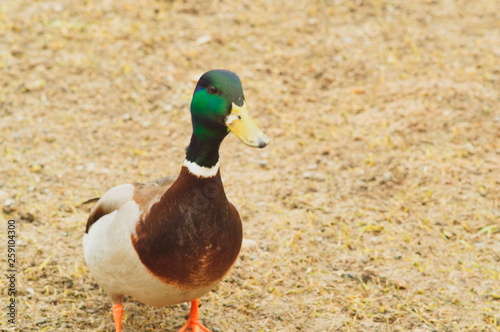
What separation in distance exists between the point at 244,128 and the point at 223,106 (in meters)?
0.13

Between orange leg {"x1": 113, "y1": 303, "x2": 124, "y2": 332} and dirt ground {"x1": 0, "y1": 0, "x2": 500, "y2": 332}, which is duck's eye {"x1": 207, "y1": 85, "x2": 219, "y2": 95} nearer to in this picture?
orange leg {"x1": 113, "y1": 303, "x2": 124, "y2": 332}

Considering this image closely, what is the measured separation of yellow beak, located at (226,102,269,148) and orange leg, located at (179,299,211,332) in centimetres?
112

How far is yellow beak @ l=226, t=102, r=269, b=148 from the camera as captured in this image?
2385 mm

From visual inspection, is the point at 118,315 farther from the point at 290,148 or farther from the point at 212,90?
the point at 290,148

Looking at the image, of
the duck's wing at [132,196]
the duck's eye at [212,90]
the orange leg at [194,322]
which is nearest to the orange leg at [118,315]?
the orange leg at [194,322]

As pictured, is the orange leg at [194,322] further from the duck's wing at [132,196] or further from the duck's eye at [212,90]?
the duck's eye at [212,90]

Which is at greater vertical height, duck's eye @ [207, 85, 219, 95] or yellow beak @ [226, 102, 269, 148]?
duck's eye @ [207, 85, 219, 95]

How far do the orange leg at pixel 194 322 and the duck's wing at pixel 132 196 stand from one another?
2.09 feet

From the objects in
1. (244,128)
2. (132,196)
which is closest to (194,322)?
(132,196)

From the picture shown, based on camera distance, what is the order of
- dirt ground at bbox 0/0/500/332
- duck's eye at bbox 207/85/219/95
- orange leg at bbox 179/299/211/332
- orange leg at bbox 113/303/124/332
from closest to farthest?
1. duck's eye at bbox 207/85/219/95
2. orange leg at bbox 113/303/124/332
3. orange leg at bbox 179/299/211/332
4. dirt ground at bbox 0/0/500/332

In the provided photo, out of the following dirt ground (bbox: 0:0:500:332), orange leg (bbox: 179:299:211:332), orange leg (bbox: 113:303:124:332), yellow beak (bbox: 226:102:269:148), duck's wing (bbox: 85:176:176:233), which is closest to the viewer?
yellow beak (bbox: 226:102:269:148)

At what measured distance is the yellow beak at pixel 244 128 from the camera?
2.38m

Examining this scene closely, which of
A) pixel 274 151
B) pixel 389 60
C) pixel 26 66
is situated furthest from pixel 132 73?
pixel 389 60

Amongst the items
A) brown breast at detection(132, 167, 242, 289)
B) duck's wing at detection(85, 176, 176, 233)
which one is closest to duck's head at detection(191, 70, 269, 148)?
brown breast at detection(132, 167, 242, 289)
